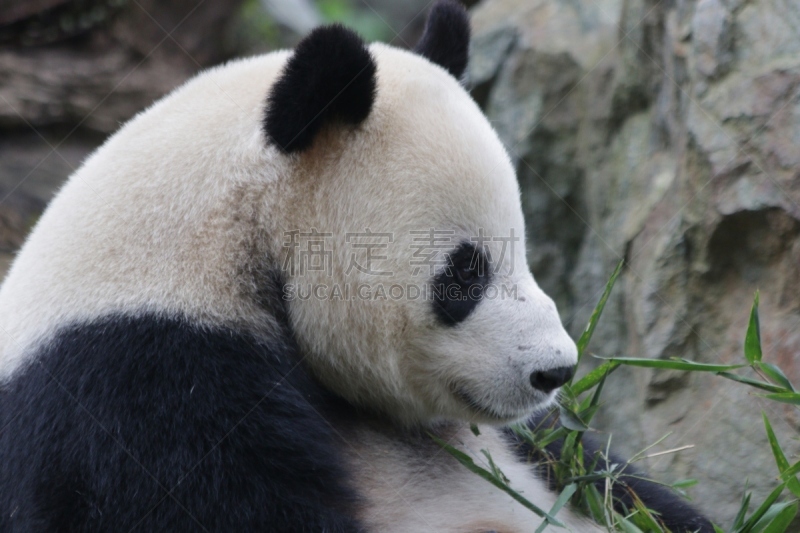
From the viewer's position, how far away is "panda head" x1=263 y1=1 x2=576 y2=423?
2.15 m

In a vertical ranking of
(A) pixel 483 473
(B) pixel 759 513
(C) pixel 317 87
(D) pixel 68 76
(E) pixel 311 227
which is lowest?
(D) pixel 68 76

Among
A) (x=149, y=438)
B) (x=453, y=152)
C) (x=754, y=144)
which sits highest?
(x=754, y=144)

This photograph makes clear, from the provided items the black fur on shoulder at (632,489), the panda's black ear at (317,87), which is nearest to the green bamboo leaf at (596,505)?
the black fur on shoulder at (632,489)

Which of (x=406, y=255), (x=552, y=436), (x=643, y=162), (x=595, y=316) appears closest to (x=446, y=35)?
(x=406, y=255)

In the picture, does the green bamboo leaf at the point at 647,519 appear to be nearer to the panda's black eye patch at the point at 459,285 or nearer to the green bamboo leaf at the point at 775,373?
the green bamboo leaf at the point at 775,373

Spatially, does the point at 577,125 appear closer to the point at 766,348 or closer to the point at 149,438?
the point at 766,348

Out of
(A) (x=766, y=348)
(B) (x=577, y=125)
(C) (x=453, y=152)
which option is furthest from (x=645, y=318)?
(C) (x=453, y=152)

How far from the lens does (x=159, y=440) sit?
1.86 meters

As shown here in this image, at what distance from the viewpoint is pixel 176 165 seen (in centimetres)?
214

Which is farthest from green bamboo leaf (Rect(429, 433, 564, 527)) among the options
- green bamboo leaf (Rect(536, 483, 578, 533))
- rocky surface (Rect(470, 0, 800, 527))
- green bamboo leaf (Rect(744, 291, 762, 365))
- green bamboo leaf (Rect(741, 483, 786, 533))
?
rocky surface (Rect(470, 0, 800, 527))

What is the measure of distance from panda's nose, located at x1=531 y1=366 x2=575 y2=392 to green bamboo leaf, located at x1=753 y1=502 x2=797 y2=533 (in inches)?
25.3

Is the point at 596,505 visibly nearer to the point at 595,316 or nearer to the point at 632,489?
the point at 632,489

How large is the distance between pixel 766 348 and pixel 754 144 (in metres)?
0.74

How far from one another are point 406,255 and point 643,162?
207 cm
